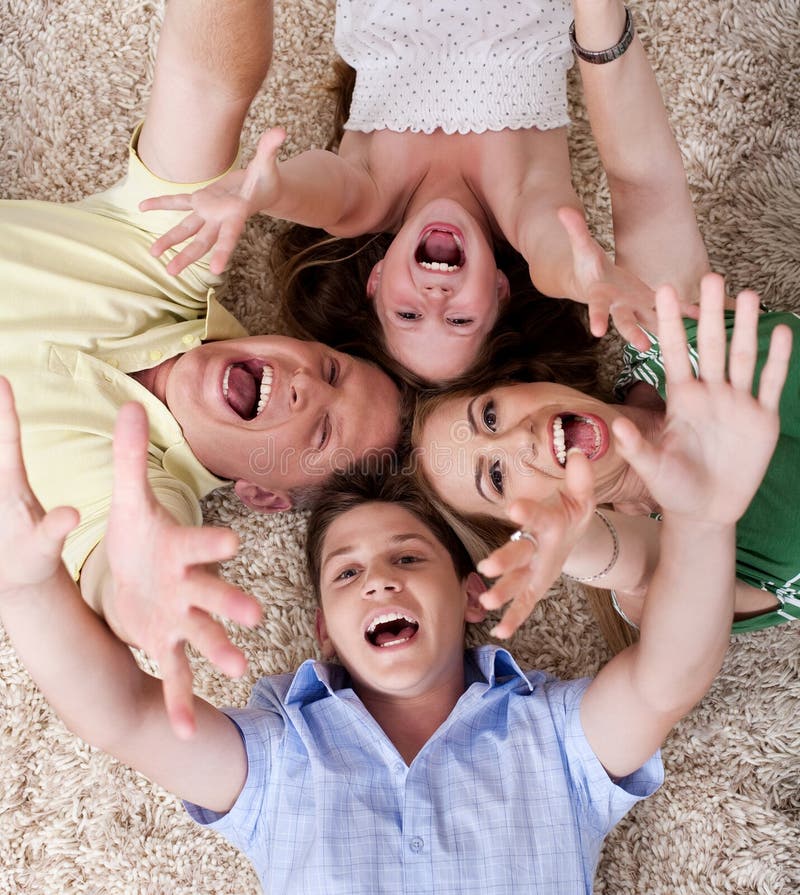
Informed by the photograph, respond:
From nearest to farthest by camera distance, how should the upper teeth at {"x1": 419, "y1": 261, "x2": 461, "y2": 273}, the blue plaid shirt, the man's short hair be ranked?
the blue plaid shirt → the upper teeth at {"x1": 419, "y1": 261, "x2": 461, "y2": 273} → the man's short hair

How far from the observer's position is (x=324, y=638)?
144cm

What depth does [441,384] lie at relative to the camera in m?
1.41

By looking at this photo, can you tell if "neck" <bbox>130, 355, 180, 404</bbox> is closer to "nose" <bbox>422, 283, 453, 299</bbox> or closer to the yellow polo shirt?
the yellow polo shirt

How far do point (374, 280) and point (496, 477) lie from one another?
0.42 meters

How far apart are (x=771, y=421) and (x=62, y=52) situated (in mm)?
1384

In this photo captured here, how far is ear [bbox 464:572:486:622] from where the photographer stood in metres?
1.41

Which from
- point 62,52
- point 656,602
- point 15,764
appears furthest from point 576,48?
point 15,764

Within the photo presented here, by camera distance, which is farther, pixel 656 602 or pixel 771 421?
pixel 656 602

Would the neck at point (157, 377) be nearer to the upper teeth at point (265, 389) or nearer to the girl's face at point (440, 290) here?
the upper teeth at point (265, 389)

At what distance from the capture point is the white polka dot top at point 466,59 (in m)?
1.42

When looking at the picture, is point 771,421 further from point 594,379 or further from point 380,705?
point 380,705

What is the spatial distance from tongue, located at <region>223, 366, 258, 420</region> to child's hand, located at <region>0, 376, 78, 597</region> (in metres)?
0.45

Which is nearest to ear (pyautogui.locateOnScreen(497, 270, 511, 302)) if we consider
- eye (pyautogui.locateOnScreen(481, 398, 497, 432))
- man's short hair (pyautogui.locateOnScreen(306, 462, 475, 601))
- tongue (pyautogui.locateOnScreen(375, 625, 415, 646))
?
eye (pyautogui.locateOnScreen(481, 398, 497, 432))

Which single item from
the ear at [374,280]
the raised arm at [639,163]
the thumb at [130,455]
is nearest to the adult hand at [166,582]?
the thumb at [130,455]
